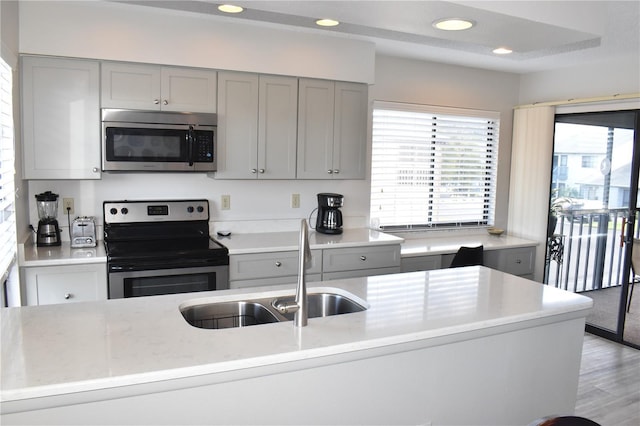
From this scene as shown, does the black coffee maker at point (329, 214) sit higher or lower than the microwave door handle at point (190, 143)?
lower

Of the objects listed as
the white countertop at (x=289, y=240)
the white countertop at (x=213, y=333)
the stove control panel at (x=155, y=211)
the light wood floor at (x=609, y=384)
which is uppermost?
the stove control panel at (x=155, y=211)

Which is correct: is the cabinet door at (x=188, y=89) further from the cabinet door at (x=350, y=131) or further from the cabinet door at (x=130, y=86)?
the cabinet door at (x=350, y=131)

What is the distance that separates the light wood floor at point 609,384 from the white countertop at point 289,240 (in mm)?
1711

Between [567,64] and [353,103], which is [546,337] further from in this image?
[567,64]

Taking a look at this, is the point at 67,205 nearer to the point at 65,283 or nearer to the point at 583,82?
the point at 65,283

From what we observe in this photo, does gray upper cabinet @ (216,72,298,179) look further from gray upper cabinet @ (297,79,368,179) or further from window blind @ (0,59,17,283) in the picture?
window blind @ (0,59,17,283)

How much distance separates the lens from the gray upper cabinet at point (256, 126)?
142 inches

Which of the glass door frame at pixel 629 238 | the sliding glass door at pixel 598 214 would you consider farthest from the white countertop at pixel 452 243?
the glass door frame at pixel 629 238

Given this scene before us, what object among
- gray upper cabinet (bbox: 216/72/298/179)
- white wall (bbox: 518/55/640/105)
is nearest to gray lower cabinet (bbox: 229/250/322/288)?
gray upper cabinet (bbox: 216/72/298/179)

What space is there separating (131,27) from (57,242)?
1520mm

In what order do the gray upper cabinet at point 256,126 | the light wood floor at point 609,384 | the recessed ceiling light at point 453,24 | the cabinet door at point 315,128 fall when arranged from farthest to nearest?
the cabinet door at point 315,128 < the gray upper cabinet at point 256,126 < the light wood floor at point 609,384 < the recessed ceiling light at point 453,24

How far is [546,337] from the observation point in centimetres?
219

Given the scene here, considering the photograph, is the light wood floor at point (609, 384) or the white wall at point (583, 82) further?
the white wall at point (583, 82)

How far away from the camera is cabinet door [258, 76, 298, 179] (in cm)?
372
